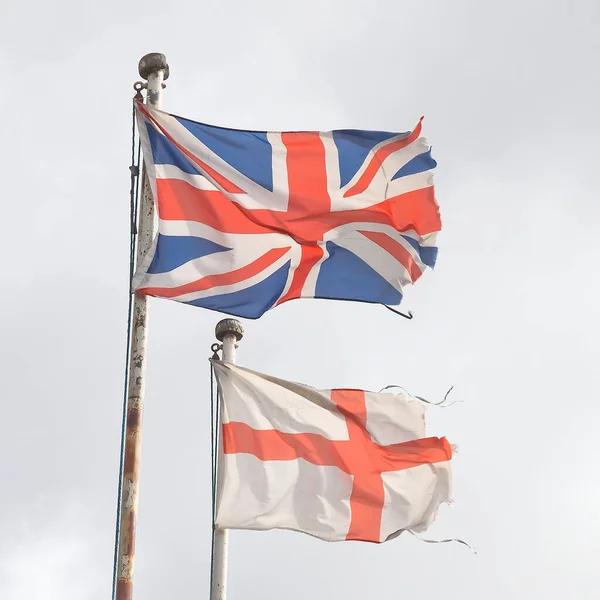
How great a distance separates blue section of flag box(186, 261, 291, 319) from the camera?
49.7 ft

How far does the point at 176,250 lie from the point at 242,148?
234 cm

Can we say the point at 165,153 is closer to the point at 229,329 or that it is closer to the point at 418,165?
the point at 229,329

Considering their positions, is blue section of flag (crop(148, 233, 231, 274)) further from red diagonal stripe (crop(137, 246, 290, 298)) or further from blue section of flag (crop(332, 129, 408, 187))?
blue section of flag (crop(332, 129, 408, 187))

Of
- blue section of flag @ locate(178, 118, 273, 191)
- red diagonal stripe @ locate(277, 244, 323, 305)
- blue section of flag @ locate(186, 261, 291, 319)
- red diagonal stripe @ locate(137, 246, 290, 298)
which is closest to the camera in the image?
red diagonal stripe @ locate(137, 246, 290, 298)

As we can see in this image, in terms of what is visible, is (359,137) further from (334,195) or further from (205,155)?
(205,155)

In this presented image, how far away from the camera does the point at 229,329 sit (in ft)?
57.1

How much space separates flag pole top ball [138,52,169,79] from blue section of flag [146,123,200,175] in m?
0.76

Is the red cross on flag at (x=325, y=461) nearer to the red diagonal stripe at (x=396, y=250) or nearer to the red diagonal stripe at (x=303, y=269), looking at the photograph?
the red diagonal stripe at (x=303, y=269)

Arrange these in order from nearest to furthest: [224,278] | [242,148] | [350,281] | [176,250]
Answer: [176,250] → [224,278] → [242,148] → [350,281]

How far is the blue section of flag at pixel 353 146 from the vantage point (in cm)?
1756

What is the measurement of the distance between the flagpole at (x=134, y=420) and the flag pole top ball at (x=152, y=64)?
1.41 ft

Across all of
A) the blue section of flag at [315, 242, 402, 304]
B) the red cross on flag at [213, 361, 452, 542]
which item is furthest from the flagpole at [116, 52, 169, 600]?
the blue section of flag at [315, 242, 402, 304]

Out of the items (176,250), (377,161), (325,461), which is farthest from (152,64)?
(325,461)

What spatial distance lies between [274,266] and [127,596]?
4.88m
